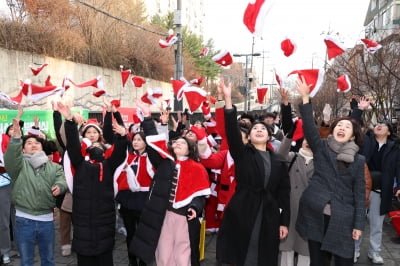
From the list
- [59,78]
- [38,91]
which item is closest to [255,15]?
[38,91]

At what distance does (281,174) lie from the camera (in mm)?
3186

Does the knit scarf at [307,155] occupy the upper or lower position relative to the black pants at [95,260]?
upper

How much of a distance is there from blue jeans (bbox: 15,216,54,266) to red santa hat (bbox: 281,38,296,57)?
3484mm

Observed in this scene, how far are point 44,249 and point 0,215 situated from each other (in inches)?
42.5

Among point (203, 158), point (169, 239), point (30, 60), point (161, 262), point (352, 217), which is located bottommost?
point (161, 262)

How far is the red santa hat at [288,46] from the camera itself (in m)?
4.68

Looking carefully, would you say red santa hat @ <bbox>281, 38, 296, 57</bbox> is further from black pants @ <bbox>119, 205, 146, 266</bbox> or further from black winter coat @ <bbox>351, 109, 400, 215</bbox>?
black pants @ <bbox>119, 205, 146, 266</bbox>

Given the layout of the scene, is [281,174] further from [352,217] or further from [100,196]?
[100,196]

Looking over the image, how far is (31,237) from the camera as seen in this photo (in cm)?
335

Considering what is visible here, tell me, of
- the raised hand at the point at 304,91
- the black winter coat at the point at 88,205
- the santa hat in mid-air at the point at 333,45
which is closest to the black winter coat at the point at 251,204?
the raised hand at the point at 304,91

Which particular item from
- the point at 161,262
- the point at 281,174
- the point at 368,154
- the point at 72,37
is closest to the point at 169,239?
the point at 161,262

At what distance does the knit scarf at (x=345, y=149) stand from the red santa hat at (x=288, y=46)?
1.91m

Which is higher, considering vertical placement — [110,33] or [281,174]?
[110,33]

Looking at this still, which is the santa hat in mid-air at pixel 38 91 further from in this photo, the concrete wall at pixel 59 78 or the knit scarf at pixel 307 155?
the concrete wall at pixel 59 78
